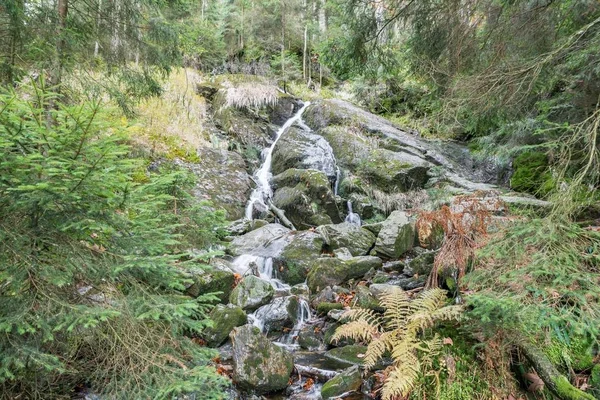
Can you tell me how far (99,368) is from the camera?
2385mm

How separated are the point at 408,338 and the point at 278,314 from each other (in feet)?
9.31

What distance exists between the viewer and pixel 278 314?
6.10m

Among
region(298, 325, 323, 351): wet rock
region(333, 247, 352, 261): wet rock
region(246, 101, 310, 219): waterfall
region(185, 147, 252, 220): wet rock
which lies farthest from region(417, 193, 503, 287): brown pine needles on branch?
region(246, 101, 310, 219): waterfall

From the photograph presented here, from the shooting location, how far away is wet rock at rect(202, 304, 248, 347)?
5234 millimetres

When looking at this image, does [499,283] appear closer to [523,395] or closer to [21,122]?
[523,395]

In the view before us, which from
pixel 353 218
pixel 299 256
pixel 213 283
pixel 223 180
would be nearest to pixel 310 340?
pixel 213 283

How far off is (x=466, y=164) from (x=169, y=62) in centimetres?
1149

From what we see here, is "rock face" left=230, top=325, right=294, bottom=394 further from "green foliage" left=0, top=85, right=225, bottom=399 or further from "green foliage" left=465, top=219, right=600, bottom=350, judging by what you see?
"green foliage" left=465, top=219, right=600, bottom=350

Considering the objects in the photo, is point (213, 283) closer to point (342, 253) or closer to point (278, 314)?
point (278, 314)

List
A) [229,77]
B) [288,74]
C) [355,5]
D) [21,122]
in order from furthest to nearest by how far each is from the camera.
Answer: [288,74]
[229,77]
[355,5]
[21,122]

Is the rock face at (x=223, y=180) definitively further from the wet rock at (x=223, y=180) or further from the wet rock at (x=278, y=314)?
the wet rock at (x=278, y=314)

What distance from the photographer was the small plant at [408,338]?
3.43 meters

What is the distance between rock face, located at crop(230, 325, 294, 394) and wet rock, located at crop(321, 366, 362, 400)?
562 millimetres

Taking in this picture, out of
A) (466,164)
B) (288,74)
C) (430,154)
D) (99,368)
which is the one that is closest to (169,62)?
(99,368)
